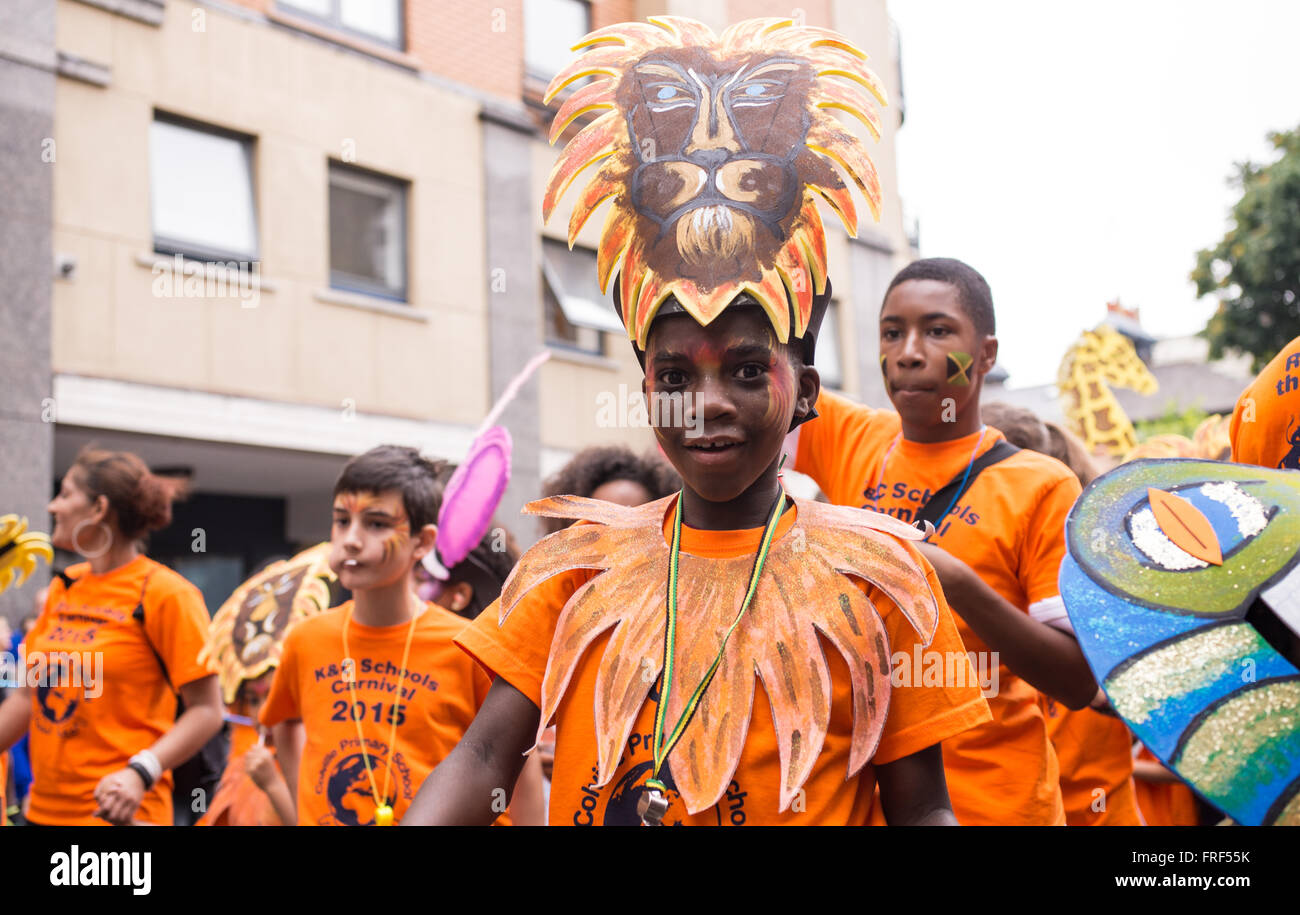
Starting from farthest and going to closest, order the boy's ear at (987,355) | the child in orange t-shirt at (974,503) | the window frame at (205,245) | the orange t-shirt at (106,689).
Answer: the window frame at (205,245) → the orange t-shirt at (106,689) → the boy's ear at (987,355) → the child in orange t-shirt at (974,503)

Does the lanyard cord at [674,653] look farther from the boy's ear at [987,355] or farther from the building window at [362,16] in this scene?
the building window at [362,16]

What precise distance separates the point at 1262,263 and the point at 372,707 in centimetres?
1381

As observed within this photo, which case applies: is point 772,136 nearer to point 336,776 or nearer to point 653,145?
point 653,145

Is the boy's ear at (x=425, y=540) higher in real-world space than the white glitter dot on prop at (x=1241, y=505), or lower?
higher

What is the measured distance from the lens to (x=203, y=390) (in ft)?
34.5

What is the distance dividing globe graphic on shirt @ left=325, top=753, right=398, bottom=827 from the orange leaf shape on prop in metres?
2.19

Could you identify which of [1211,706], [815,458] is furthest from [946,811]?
[815,458]

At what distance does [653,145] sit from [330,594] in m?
3.55

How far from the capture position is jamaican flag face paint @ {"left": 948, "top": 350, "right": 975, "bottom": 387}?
9.53ft

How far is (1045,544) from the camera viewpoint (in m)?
2.73

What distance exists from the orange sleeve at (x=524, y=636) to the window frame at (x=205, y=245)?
31.2 ft

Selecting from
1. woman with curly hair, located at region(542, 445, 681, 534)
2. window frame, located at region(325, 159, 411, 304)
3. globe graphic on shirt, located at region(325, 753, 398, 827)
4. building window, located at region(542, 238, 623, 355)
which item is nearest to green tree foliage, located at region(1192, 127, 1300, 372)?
building window, located at region(542, 238, 623, 355)

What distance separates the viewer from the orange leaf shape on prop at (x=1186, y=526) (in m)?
1.57

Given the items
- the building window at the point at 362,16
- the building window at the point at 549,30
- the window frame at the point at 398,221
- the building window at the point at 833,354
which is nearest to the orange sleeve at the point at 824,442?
the window frame at the point at 398,221
